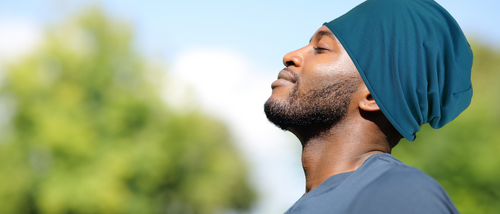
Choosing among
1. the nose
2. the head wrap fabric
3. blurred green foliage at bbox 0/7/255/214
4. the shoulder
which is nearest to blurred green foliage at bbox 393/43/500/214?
blurred green foliage at bbox 0/7/255/214

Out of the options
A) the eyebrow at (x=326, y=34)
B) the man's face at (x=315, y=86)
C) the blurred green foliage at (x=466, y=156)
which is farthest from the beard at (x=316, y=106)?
the blurred green foliage at (x=466, y=156)

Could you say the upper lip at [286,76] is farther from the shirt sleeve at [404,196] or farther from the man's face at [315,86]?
the shirt sleeve at [404,196]

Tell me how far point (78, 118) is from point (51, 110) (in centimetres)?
109

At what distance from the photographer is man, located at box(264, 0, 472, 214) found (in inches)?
89.3

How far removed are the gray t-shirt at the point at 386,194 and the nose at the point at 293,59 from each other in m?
0.82

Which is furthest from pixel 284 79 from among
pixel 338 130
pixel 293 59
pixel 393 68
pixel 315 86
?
pixel 393 68

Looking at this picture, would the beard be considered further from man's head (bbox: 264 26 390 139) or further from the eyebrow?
the eyebrow

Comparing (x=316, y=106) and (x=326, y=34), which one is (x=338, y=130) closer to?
(x=316, y=106)

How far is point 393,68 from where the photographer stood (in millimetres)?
2279

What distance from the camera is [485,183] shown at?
13602 millimetres

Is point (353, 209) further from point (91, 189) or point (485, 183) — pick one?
point (91, 189)

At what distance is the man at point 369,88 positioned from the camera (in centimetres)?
227

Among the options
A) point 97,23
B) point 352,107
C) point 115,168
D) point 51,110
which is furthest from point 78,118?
point 352,107

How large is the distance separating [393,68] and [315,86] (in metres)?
0.43
